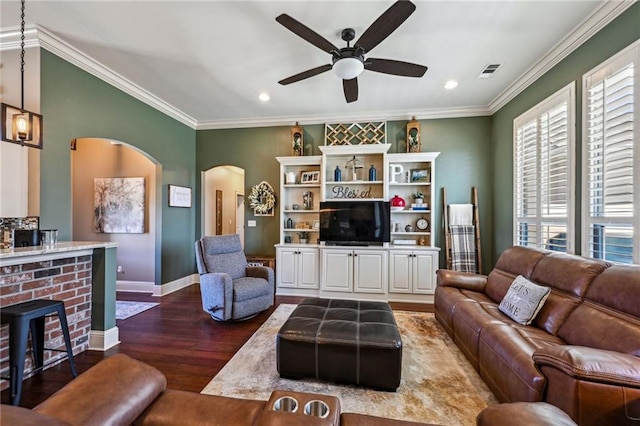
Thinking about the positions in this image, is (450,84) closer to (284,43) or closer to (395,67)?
(395,67)

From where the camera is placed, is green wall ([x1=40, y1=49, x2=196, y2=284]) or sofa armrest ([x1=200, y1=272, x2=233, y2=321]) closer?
green wall ([x1=40, y1=49, x2=196, y2=284])

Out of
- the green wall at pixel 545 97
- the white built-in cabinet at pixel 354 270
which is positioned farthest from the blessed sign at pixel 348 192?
the green wall at pixel 545 97

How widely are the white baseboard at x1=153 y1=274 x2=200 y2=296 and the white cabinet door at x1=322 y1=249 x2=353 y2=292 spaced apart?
8.74 feet

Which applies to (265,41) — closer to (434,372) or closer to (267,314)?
(267,314)

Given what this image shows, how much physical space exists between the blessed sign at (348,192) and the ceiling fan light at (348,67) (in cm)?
243

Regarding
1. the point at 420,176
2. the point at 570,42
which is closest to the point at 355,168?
the point at 420,176

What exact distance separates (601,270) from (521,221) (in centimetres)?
179

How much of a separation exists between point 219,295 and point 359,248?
2.18m

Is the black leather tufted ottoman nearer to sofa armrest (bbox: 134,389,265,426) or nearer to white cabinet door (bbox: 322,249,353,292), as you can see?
sofa armrest (bbox: 134,389,265,426)

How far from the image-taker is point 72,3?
2.31m

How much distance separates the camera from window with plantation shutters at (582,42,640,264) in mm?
2094

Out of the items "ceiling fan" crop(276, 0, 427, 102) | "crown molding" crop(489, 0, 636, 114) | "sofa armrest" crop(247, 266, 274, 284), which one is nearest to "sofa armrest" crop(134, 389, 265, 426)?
"ceiling fan" crop(276, 0, 427, 102)

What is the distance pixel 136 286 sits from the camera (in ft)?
15.5

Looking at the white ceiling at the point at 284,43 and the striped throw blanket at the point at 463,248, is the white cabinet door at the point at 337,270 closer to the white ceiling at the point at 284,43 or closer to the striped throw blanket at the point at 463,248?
the striped throw blanket at the point at 463,248
